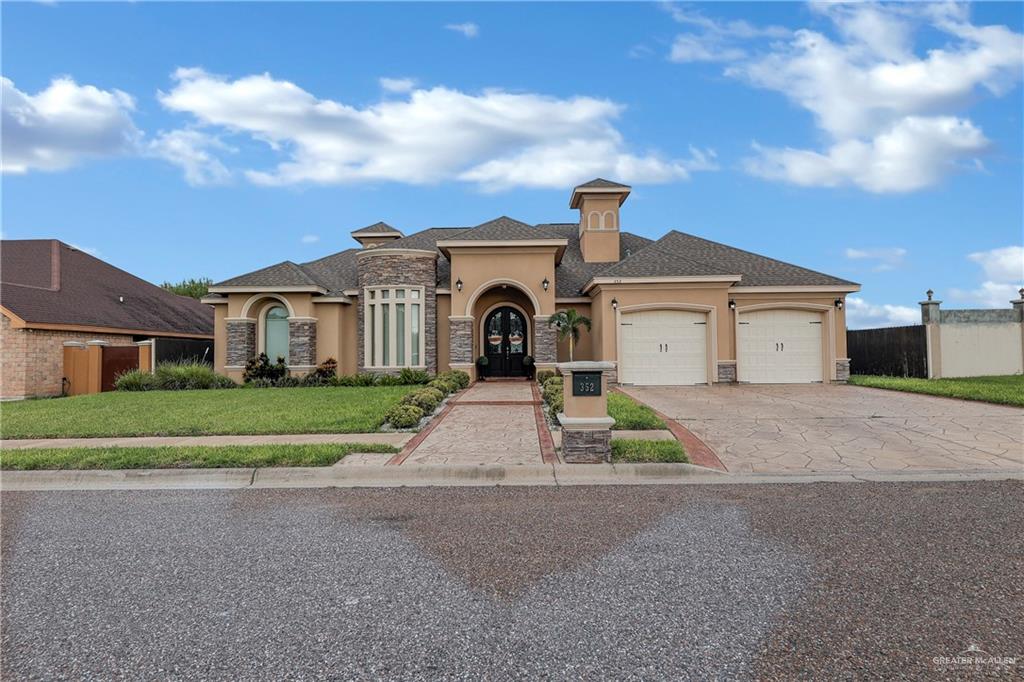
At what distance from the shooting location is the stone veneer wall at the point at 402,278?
20609mm

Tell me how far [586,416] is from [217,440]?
6.14 m

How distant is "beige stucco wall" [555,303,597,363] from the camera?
2164 cm

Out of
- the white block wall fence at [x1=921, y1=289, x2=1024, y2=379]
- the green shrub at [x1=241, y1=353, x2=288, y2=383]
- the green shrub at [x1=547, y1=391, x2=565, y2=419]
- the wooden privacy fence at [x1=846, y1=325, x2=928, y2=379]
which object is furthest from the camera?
the wooden privacy fence at [x1=846, y1=325, x2=928, y2=379]

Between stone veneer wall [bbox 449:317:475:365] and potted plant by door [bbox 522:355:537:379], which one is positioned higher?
stone veneer wall [bbox 449:317:475:365]

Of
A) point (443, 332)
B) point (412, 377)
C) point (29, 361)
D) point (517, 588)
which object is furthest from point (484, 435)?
point (29, 361)

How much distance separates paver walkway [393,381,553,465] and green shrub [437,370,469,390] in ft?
5.66

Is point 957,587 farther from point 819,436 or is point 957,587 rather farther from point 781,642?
point 819,436

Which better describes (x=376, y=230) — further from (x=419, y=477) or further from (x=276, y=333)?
(x=419, y=477)

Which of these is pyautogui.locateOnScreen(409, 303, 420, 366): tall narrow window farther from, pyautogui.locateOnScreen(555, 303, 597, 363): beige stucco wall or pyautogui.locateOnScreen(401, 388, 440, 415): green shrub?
pyautogui.locateOnScreen(401, 388, 440, 415): green shrub

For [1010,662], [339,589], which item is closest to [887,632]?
[1010,662]

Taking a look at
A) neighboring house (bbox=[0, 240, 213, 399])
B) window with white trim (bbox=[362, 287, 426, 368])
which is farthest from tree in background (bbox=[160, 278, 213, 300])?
window with white trim (bbox=[362, 287, 426, 368])

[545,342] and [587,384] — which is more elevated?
[545,342]

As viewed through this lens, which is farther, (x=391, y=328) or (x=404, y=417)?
(x=391, y=328)

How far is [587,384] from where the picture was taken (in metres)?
8.38
